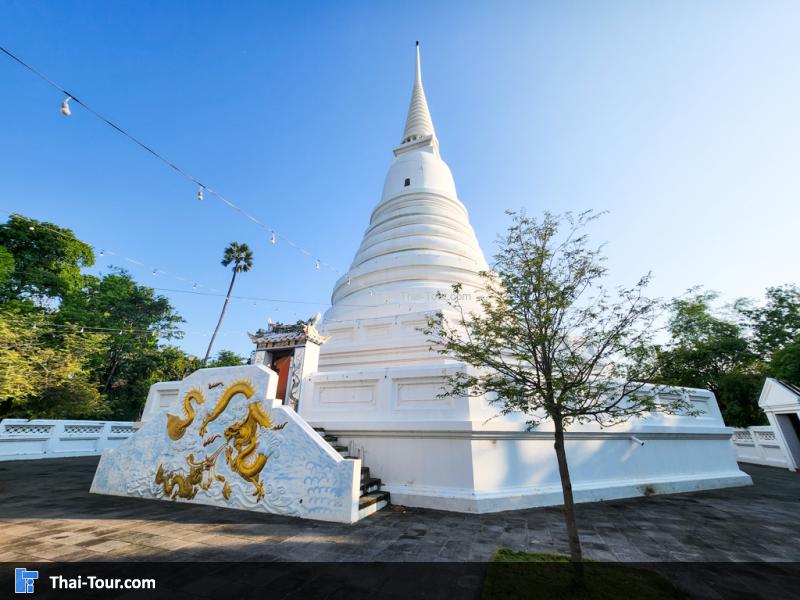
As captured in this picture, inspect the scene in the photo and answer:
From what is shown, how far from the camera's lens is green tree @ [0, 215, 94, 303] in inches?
846

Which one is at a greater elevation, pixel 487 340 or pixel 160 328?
pixel 160 328

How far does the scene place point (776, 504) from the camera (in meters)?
8.23

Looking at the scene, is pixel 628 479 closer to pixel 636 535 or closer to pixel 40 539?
pixel 636 535
